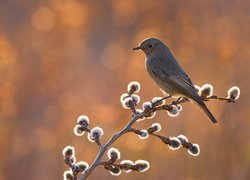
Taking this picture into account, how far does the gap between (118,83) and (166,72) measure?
262cm

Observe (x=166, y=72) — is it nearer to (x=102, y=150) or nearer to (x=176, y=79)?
(x=176, y=79)

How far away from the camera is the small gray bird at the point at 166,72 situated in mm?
5323

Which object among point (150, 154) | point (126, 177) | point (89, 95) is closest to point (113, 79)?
point (89, 95)

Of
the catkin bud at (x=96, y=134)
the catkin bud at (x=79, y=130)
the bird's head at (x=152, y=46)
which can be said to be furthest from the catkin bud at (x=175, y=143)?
the bird's head at (x=152, y=46)

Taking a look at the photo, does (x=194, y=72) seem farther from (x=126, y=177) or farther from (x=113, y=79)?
(x=126, y=177)

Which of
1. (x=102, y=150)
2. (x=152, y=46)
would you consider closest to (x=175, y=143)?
(x=102, y=150)

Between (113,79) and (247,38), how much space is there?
194 centimetres

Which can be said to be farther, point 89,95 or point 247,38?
point 89,95

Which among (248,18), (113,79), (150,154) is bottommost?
(150,154)

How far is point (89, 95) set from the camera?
8359 mm

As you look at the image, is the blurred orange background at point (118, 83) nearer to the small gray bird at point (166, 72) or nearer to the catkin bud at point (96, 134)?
the small gray bird at point (166, 72)

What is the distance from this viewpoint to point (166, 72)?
5.82 metres

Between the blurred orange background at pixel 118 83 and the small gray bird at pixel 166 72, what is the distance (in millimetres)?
602

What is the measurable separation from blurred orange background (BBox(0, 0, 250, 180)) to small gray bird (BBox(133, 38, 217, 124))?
0.60 m
